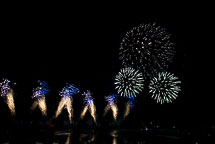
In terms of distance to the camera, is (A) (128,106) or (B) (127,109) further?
(A) (128,106)

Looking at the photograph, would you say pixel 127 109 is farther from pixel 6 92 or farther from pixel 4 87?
pixel 4 87

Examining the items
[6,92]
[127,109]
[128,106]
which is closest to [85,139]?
[6,92]

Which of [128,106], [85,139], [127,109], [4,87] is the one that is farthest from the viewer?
[128,106]

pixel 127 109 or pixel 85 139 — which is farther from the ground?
pixel 127 109

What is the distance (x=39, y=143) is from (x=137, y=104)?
52.0 metres

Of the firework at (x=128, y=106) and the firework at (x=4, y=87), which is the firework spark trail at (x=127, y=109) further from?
the firework at (x=4, y=87)

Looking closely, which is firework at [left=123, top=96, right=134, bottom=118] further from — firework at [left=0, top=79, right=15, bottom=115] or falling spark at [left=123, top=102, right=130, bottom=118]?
firework at [left=0, top=79, right=15, bottom=115]

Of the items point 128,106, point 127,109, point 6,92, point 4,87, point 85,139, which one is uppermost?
point 4,87

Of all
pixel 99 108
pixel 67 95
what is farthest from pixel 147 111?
pixel 67 95

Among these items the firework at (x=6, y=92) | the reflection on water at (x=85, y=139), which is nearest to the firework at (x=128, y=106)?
the firework at (x=6, y=92)

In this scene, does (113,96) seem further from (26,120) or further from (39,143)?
(39,143)

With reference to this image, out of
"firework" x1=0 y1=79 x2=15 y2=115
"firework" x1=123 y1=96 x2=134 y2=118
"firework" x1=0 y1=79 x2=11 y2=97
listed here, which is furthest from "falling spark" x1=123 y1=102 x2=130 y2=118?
"firework" x1=0 y1=79 x2=11 y2=97

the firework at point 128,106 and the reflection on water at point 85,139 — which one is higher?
the firework at point 128,106

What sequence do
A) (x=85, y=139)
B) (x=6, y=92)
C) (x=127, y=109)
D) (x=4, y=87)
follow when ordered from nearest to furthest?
(x=85, y=139) < (x=4, y=87) < (x=6, y=92) < (x=127, y=109)
